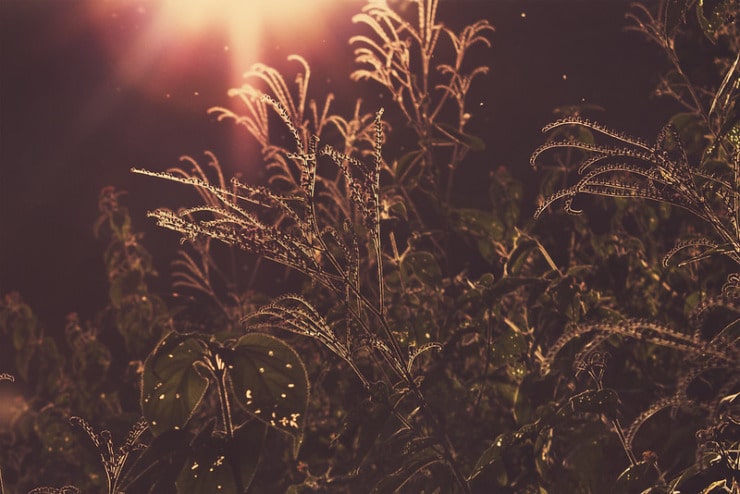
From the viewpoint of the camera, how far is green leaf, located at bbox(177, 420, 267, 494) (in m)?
0.80

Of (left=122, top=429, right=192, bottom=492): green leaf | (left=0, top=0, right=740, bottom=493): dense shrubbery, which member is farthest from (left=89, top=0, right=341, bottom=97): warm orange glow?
(left=122, top=429, right=192, bottom=492): green leaf

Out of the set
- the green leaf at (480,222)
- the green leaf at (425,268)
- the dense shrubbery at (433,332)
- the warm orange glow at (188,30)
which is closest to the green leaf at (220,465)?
the dense shrubbery at (433,332)

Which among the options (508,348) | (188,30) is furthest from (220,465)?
(188,30)

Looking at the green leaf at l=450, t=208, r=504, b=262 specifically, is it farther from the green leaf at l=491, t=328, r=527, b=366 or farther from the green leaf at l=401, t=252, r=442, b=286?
the green leaf at l=491, t=328, r=527, b=366

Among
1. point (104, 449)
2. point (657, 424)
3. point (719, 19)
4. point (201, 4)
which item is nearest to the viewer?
point (719, 19)

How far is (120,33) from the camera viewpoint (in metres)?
3.43

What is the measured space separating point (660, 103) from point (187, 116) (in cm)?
189

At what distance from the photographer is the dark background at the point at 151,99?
2711mm

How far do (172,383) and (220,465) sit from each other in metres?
0.11

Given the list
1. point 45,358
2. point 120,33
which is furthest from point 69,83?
point 45,358

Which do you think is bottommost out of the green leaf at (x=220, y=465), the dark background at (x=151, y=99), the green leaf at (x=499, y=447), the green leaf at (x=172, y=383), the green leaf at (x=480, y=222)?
the green leaf at (x=499, y=447)

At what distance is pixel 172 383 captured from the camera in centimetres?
84

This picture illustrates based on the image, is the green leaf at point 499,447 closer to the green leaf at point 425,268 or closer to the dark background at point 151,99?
the green leaf at point 425,268

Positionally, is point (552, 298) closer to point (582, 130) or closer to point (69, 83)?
point (582, 130)
